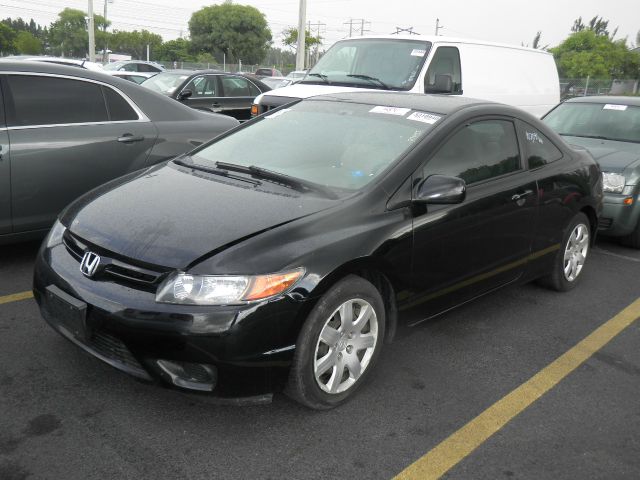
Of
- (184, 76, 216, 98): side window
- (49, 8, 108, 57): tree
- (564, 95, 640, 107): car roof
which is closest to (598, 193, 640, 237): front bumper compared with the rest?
(564, 95, 640, 107): car roof

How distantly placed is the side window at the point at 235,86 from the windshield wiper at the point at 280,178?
352 inches

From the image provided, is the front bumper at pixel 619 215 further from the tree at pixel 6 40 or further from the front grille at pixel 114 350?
the tree at pixel 6 40

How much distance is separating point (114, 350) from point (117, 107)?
9.68ft

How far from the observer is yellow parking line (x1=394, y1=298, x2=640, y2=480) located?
271 centimetres

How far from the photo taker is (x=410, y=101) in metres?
4.03

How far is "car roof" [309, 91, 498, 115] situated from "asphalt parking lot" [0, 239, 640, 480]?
1399 millimetres

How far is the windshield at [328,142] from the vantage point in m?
3.52

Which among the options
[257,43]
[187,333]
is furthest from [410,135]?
[257,43]

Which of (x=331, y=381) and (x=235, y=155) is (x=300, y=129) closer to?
(x=235, y=155)

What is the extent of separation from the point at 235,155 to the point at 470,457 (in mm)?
2229

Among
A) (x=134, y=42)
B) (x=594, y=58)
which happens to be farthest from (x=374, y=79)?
(x=134, y=42)

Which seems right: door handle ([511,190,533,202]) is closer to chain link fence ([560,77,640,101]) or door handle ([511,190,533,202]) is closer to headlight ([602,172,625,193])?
headlight ([602,172,625,193])

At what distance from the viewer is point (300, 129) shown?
399cm

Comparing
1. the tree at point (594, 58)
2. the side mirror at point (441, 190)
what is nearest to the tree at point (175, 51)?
the tree at point (594, 58)
